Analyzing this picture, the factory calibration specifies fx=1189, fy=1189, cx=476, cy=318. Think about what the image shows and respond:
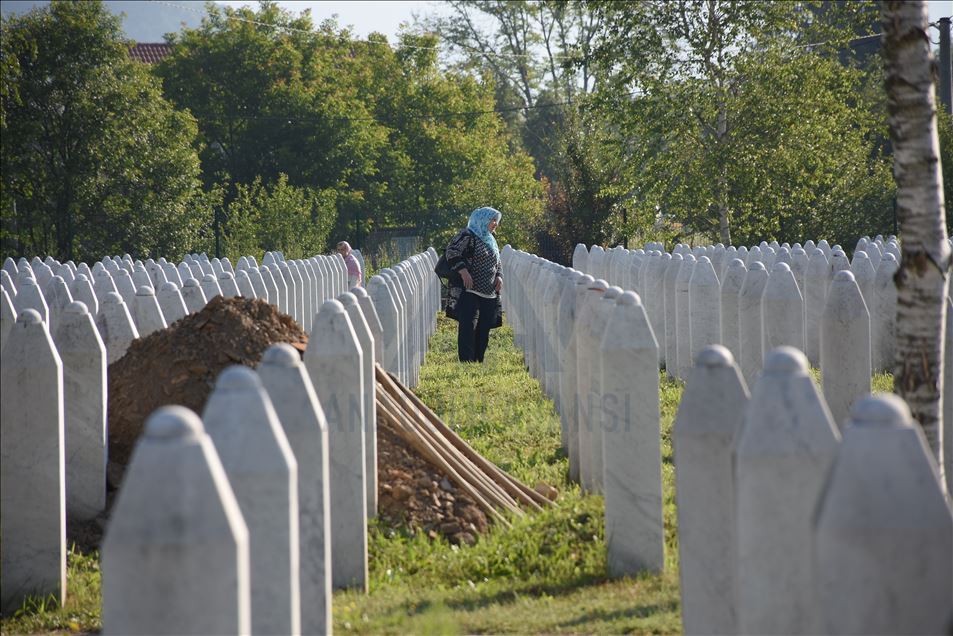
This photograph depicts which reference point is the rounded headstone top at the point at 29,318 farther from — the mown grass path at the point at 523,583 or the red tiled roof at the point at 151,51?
the red tiled roof at the point at 151,51

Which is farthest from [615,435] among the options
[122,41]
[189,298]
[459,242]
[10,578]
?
[122,41]

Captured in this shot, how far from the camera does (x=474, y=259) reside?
48.7 ft

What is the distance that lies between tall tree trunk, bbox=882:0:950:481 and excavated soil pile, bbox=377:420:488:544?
103 inches

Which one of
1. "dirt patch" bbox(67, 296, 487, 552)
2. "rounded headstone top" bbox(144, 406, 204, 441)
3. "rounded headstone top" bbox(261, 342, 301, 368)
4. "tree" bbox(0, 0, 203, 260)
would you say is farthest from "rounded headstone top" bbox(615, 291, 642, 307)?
"tree" bbox(0, 0, 203, 260)

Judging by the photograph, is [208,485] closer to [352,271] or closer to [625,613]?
[625,613]

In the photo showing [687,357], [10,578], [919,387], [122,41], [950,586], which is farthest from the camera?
[122,41]

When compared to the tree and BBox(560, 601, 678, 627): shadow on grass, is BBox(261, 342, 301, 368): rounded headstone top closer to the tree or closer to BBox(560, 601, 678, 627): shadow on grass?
BBox(560, 601, 678, 627): shadow on grass

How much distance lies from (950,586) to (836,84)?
24.7m

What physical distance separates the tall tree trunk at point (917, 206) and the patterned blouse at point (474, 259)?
9878 millimetres

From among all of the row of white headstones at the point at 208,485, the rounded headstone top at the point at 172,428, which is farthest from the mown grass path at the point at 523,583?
the rounded headstone top at the point at 172,428

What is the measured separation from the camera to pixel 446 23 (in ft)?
202

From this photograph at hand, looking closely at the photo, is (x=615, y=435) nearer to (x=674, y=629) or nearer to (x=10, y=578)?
(x=674, y=629)

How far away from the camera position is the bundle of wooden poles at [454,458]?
7.05 metres

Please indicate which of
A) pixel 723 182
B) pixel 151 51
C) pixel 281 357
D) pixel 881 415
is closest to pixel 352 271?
pixel 723 182
